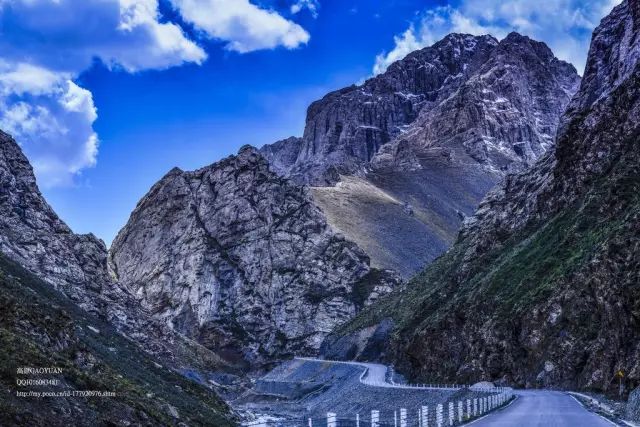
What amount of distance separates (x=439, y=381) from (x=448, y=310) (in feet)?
36.9

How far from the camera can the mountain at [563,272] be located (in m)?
52.4

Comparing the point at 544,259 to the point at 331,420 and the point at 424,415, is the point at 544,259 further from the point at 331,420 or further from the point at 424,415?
the point at 331,420

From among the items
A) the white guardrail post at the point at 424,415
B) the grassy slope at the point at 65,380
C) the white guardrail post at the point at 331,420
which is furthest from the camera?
the white guardrail post at the point at 424,415

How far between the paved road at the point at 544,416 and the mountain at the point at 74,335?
15.5m

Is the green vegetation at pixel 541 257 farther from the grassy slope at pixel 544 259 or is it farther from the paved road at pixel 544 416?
the paved road at pixel 544 416

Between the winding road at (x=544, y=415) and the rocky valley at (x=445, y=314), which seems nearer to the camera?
the winding road at (x=544, y=415)

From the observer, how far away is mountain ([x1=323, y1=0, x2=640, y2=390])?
52.4m

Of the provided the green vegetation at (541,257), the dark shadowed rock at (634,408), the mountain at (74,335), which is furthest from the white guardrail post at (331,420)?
the green vegetation at (541,257)

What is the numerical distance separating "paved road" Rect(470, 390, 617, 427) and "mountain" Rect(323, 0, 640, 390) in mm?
8840

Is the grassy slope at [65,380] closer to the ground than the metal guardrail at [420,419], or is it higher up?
higher up

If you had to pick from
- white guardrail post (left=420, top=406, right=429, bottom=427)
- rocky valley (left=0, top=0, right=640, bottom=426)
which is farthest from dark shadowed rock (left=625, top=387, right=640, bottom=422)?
white guardrail post (left=420, top=406, right=429, bottom=427)

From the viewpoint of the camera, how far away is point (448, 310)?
86750 millimetres

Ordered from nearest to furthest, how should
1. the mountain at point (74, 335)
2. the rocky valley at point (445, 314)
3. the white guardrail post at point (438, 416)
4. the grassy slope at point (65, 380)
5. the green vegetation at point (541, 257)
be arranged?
1. the grassy slope at point (65, 380)
2. the mountain at point (74, 335)
3. the white guardrail post at point (438, 416)
4. the rocky valley at point (445, 314)
5. the green vegetation at point (541, 257)

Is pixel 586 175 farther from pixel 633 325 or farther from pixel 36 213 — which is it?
pixel 36 213
